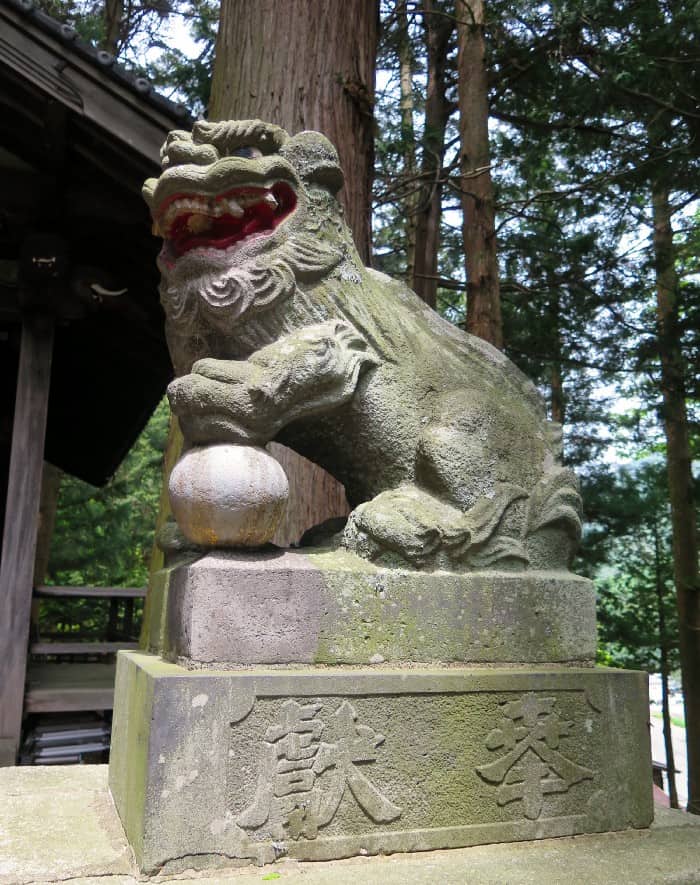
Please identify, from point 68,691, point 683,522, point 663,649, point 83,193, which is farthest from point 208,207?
point 663,649

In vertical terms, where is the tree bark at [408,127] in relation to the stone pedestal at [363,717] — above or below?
above

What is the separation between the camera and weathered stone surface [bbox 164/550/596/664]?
1829mm

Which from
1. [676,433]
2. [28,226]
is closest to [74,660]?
[28,226]

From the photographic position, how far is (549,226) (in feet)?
20.8

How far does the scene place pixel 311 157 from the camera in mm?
2186

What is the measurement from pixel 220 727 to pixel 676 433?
6.69 meters

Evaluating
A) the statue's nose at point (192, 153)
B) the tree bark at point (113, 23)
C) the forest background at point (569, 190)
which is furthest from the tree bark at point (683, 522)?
the tree bark at point (113, 23)

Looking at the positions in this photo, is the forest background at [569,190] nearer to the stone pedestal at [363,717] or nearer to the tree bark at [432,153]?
the tree bark at [432,153]

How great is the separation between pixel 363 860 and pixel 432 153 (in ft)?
15.8

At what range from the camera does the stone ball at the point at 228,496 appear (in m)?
1.85

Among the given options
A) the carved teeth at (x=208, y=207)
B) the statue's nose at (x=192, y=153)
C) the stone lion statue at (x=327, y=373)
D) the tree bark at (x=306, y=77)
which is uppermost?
the tree bark at (x=306, y=77)

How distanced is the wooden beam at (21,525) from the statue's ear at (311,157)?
8.81ft

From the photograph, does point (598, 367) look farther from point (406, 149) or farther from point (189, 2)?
point (189, 2)

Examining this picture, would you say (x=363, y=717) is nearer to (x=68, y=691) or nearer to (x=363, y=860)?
(x=363, y=860)
